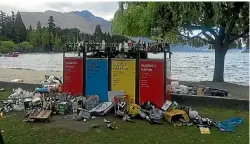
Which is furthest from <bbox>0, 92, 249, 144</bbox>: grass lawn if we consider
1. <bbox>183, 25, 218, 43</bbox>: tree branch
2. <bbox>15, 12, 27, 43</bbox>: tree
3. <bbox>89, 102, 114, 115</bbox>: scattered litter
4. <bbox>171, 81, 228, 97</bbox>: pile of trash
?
<bbox>15, 12, 27, 43</bbox>: tree

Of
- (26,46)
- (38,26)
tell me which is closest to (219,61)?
(38,26)

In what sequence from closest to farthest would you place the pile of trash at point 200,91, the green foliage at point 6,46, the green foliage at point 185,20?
the pile of trash at point 200,91 → the green foliage at point 185,20 → the green foliage at point 6,46

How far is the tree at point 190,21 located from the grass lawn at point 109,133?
295 inches

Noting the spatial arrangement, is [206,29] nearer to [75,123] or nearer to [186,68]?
[75,123]

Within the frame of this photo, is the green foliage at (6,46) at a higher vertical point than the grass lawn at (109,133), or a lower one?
higher

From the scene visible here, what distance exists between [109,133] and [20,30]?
61.4m

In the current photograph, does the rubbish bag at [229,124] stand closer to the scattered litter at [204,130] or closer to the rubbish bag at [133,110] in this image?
the scattered litter at [204,130]

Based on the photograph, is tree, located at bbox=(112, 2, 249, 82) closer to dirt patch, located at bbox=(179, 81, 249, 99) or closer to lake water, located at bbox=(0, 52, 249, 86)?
dirt patch, located at bbox=(179, 81, 249, 99)

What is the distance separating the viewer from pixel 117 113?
803 centimetres

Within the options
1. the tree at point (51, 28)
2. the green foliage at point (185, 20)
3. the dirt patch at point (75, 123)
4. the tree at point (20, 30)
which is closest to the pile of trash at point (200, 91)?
the dirt patch at point (75, 123)

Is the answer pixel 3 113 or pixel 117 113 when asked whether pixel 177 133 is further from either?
pixel 3 113

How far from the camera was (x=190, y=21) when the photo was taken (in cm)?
1462

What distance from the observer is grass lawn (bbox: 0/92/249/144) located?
6.10 m

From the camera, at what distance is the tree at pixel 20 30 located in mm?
61844
